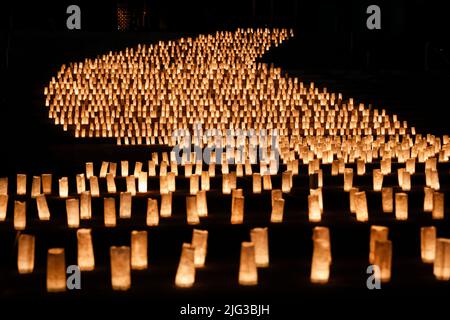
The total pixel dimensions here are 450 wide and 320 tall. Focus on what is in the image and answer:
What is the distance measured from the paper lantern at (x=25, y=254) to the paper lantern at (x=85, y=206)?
38.9 inches

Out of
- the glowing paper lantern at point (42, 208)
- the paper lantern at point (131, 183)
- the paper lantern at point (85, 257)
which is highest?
the paper lantern at point (131, 183)

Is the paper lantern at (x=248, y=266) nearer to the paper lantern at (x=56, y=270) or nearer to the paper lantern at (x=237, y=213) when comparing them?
the paper lantern at (x=56, y=270)

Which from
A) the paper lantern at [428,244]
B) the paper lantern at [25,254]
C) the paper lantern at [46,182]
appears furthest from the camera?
the paper lantern at [46,182]

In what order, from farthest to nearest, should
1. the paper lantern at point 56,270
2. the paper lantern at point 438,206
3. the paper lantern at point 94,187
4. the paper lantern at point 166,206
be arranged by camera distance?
the paper lantern at point 94,187 < the paper lantern at point 166,206 < the paper lantern at point 438,206 < the paper lantern at point 56,270

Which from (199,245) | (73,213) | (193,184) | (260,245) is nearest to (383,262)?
(260,245)

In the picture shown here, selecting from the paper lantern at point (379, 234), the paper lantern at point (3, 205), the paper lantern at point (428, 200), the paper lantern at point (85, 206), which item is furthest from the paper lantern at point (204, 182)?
the paper lantern at point (379, 234)

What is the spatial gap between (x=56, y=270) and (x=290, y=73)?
8.48 meters

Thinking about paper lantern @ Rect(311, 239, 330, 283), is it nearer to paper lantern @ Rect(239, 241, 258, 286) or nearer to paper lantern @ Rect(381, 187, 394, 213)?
paper lantern @ Rect(239, 241, 258, 286)

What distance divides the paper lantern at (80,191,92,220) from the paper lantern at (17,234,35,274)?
0.99 meters

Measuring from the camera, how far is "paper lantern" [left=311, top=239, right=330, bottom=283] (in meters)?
4.08

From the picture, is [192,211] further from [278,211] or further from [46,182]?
[46,182]

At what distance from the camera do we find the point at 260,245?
438 cm

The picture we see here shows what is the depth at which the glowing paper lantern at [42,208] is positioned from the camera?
5.33m
